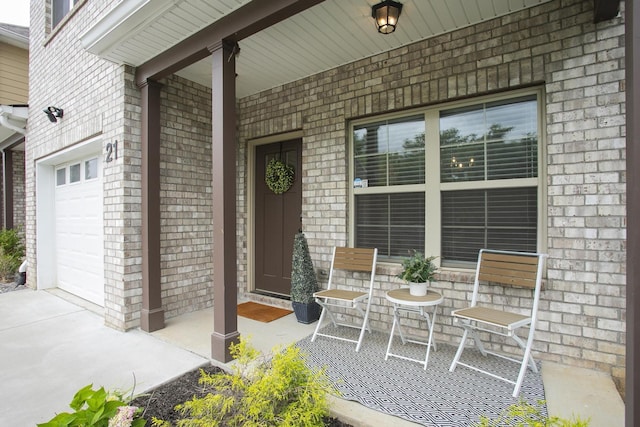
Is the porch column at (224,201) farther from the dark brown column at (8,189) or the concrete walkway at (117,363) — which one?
the dark brown column at (8,189)

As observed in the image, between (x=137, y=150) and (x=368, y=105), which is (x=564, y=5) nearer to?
(x=368, y=105)

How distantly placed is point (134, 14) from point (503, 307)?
3814 millimetres

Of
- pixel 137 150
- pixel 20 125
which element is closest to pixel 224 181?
pixel 137 150

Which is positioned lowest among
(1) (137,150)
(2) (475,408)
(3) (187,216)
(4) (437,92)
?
(2) (475,408)

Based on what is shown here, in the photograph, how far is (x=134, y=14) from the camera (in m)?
2.64

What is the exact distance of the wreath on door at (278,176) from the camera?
4.21 metres

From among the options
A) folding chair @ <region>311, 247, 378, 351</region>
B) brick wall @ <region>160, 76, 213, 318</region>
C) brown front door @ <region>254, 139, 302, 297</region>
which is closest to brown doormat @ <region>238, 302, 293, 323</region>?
brown front door @ <region>254, 139, 302, 297</region>

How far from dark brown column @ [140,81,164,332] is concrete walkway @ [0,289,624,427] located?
267mm


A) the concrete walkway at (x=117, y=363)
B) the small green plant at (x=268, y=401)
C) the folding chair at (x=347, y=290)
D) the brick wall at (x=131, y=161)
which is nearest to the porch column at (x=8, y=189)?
the brick wall at (x=131, y=161)

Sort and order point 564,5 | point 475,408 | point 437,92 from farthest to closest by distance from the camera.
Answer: point 437,92 < point 564,5 < point 475,408

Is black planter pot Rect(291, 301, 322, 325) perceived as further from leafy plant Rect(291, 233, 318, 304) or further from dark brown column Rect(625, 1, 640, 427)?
dark brown column Rect(625, 1, 640, 427)

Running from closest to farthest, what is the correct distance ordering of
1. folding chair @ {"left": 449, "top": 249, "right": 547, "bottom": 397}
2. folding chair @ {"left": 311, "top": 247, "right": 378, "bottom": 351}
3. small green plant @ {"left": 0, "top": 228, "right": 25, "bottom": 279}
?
folding chair @ {"left": 449, "top": 249, "right": 547, "bottom": 397}
folding chair @ {"left": 311, "top": 247, "right": 378, "bottom": 351}
small green plant @ {"left": 0, "top": 228, "right": 25, "bottom": 279}

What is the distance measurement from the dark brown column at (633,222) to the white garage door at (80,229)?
4884mm

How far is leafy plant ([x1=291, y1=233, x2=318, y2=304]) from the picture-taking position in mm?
3486
